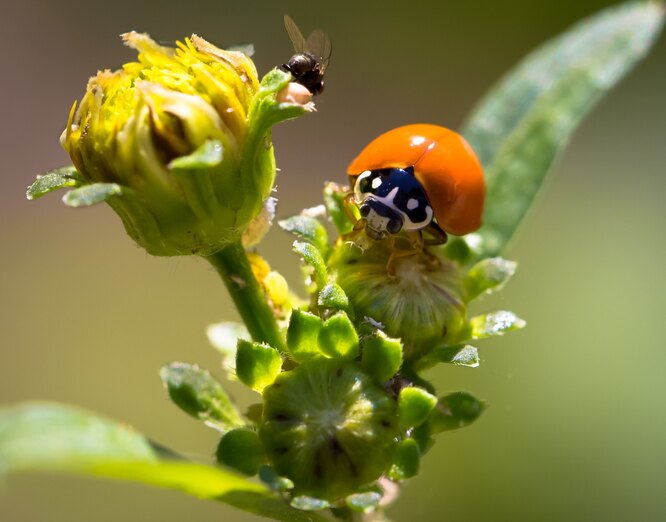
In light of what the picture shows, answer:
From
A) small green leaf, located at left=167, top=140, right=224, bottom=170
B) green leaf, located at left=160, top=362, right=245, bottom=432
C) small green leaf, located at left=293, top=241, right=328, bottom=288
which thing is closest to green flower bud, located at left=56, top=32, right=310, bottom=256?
small green leaf, located at left=167, top=140, right=224, bottom=170

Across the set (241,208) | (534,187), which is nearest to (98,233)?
(534,187)

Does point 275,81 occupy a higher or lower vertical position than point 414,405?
higher

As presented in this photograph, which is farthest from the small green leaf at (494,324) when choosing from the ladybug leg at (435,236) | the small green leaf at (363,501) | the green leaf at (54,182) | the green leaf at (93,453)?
the green leaf at (54,182)

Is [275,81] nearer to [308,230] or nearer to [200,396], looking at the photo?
[308,230]

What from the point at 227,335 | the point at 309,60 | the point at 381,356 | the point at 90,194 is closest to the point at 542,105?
the point at 309,60

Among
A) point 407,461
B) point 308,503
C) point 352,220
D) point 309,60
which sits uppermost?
point 309,60

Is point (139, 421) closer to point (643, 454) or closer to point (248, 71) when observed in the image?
point (643, 454)

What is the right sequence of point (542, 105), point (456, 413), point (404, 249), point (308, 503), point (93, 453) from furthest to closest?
point (542, 105), point (404, 249), point (456, 413), point (308, 503), point (93, 453)
